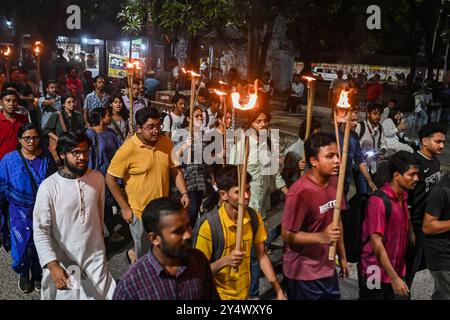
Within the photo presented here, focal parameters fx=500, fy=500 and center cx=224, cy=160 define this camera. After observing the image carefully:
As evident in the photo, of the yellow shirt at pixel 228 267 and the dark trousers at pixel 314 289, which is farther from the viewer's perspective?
the dark trousers at pixel 314 289

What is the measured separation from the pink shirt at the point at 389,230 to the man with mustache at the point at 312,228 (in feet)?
1.01

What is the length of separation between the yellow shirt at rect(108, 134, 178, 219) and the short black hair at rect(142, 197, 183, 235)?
6.62 ft

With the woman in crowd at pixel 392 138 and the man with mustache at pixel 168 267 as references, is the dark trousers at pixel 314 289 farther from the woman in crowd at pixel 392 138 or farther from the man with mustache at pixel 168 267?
the woman in crowd at pixel 392 138

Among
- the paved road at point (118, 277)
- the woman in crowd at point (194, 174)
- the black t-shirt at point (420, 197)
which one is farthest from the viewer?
the woman in crowd at point (194, 174)

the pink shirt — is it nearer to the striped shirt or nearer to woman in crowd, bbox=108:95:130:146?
the striped shirt

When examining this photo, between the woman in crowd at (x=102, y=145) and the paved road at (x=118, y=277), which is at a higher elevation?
the woman in crowd at (x=102, y=145)

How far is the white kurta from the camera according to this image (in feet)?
12.4

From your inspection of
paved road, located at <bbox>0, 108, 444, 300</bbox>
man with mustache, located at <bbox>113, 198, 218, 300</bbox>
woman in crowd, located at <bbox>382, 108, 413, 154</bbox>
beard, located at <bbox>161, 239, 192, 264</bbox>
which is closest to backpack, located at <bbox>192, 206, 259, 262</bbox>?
man with mustache, located at <bbox>113, 198, 218, 300</bbox>

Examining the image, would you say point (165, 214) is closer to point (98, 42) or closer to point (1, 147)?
point (1, 147)

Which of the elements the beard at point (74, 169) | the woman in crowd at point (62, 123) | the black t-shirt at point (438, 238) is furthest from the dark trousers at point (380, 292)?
the woman in crowd at point (62, 123)

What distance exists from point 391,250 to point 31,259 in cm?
347

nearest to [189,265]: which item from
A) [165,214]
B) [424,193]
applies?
[165,214]

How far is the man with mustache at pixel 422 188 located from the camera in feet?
14.0
